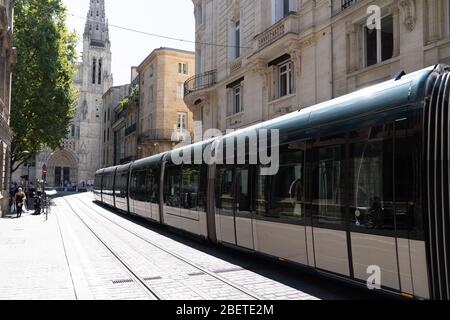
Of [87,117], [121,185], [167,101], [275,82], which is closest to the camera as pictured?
[275,82]

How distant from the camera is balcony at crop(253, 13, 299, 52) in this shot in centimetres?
1869

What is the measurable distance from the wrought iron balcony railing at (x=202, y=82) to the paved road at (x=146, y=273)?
1559cm

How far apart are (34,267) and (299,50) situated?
43.5ft

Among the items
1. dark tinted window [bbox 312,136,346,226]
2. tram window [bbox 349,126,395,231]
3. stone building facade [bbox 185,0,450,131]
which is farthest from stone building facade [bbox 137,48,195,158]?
tram window [bbox 349,126,395,231]

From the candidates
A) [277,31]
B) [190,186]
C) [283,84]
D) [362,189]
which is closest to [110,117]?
[283,84]

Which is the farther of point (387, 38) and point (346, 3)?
point (346, 3)

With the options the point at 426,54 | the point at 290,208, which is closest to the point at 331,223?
the point at 290,208

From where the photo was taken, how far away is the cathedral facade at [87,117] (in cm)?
8775

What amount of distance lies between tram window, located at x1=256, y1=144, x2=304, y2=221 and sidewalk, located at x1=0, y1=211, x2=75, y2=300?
349 cm

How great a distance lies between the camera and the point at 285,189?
7.74m

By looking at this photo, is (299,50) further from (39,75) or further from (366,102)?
(39,75)

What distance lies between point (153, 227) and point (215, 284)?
10025 mm

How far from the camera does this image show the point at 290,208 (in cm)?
755
